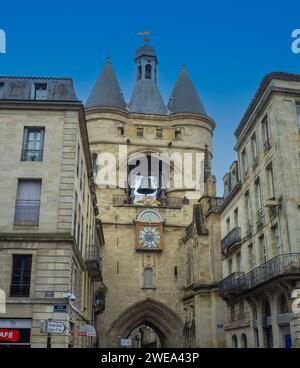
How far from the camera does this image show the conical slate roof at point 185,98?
4734 centimetres

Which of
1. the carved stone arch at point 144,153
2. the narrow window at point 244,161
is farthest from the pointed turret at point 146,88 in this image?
the narrow window at point 244,161

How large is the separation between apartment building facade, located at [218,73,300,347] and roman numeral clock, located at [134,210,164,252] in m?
14.8

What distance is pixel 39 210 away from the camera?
18.5 meters

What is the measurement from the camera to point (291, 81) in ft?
66.6

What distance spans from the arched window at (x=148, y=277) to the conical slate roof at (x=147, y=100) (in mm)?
16100

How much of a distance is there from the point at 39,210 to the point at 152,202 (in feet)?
80.2

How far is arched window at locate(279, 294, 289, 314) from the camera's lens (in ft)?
60.3

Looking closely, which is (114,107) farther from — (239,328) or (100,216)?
(239,328)

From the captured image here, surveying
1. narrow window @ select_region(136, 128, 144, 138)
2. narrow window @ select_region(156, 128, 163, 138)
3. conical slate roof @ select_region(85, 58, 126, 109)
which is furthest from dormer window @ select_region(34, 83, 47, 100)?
narrow window @ select_region(156, 128, 163, 138)

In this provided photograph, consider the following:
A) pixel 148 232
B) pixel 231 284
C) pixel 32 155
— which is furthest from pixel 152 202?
pixel 32 155

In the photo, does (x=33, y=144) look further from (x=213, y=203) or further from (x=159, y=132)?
(x=159, y=132)

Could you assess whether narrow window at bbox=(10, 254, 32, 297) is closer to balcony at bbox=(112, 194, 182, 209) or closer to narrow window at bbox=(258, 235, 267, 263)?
narrow window at bbox=(258, 235, 267, 263)
